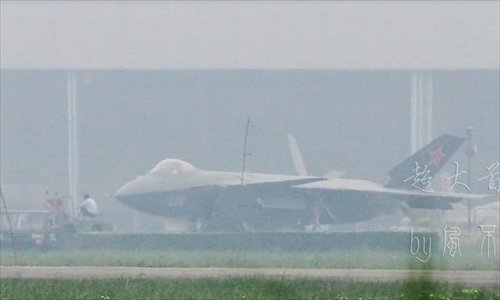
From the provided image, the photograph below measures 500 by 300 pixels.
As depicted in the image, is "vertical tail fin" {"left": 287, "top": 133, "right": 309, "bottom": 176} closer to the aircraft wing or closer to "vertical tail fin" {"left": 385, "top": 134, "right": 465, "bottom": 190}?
the aircraft wing

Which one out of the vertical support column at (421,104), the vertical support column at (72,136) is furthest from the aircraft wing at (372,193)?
the vertical support column at (72,136)

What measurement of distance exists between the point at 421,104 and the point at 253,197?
12.9ft

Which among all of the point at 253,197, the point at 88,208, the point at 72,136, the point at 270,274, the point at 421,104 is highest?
the point at 421,104

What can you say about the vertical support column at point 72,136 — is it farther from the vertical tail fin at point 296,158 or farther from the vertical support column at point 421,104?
the vertical support column at point 421,104

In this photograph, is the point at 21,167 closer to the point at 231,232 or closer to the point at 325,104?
the point at 231,232

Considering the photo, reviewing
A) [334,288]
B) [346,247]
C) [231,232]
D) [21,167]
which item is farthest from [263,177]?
[334,288]

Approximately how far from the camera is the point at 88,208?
23672mm

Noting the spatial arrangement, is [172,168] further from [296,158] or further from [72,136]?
[296,158]

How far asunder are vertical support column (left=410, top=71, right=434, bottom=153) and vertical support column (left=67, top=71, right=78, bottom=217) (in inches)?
259

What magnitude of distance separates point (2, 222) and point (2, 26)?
4115mm

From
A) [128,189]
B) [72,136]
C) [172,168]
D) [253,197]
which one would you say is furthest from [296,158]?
[72,136]

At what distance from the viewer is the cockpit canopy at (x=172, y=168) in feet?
78.8

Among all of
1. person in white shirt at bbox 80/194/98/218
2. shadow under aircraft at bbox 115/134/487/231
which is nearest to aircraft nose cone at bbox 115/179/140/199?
shadow under aircraft at bbox 115/134/487/231

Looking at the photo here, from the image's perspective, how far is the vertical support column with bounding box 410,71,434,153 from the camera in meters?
24.8
